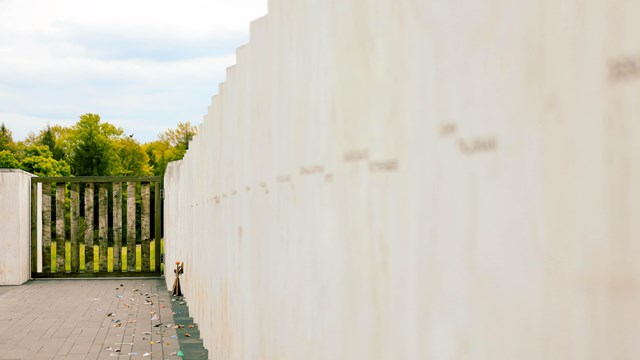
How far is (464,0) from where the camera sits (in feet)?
3.89

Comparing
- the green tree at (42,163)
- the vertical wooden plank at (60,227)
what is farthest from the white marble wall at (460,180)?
the green tree at (42,163)

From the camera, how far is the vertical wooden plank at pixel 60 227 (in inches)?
528

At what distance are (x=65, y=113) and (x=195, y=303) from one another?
83.4 m

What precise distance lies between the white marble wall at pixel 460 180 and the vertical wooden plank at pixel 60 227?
465 inches

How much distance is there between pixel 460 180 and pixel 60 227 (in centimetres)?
1342

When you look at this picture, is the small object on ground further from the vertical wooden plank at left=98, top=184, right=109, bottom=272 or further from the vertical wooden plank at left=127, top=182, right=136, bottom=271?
the vertical wooden plank at left=98, top=184, right=109, bottom=272

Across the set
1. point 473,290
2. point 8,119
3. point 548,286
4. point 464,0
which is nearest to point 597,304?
point 548,286

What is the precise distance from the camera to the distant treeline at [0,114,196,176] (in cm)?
5569

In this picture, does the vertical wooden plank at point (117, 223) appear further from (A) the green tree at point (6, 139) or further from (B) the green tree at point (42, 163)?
(A) the green tree at point (6, 139)

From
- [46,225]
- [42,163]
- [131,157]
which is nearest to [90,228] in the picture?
[46,225]

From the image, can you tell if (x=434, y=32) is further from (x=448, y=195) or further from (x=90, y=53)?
(x=90, y=53)

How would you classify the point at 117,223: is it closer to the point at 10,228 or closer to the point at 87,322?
the point at 10,228

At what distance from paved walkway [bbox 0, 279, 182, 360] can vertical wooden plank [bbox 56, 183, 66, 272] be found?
3.58ft

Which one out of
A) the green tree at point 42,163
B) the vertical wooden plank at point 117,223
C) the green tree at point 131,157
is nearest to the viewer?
the vertical wooden plank at point 117,223
